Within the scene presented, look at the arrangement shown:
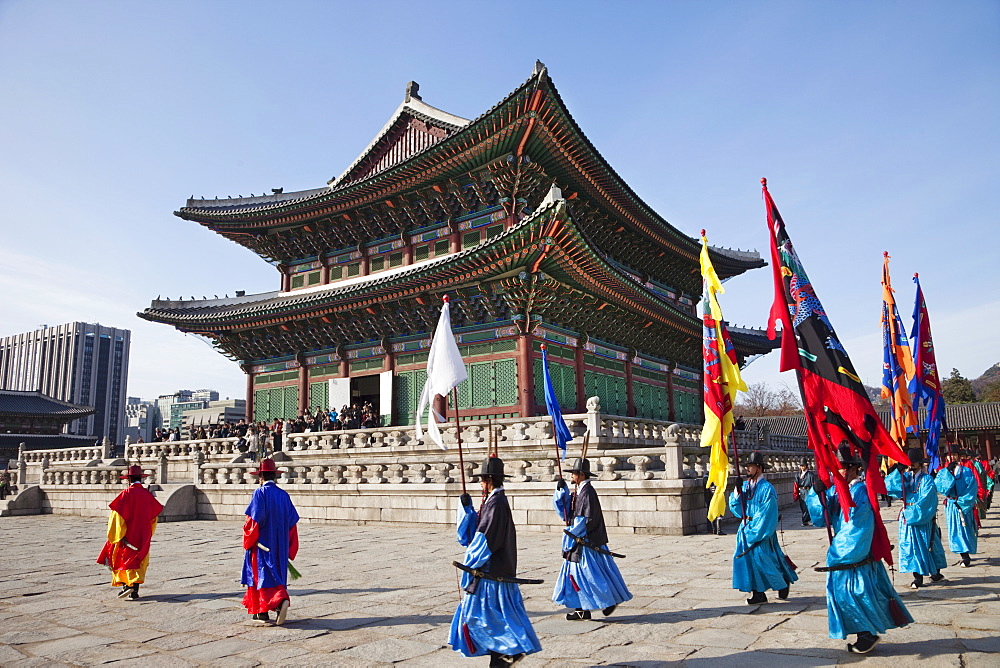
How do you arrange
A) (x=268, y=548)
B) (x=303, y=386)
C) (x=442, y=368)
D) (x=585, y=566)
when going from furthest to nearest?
(x=303, y=386), (x=442, y=368), (x=268, y=548), (x=585, y=566)

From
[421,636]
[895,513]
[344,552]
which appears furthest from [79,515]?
[895,513]

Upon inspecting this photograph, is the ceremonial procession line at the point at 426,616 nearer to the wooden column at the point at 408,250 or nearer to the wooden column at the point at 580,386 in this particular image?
the wooden column at the point at 580,386

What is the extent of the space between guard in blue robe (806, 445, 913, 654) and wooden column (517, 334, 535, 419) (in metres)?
13.9

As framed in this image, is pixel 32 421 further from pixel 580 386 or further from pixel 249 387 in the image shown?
pixel 580 386

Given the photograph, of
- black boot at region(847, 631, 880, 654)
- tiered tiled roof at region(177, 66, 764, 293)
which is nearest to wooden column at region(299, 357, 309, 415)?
tiered tiled roof at region(177, 66, 764, 293)

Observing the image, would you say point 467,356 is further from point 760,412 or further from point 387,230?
point 760,412

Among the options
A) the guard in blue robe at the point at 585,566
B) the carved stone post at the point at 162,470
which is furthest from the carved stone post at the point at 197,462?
the guard in blue robe at the point at 585,566

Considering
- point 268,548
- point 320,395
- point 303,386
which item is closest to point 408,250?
point 320,395

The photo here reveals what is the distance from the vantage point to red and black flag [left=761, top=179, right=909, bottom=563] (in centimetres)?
515

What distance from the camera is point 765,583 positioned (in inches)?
257

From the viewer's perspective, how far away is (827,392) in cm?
535

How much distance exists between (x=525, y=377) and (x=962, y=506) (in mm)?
11865

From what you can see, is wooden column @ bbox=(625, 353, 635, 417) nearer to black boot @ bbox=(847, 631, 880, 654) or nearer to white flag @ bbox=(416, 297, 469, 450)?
white flag @ bbox=(416, 297, 469, 450)

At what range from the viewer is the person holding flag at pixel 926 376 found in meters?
9.44
